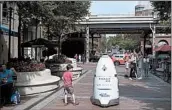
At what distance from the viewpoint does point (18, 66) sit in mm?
15430

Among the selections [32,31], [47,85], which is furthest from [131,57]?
[32,31]

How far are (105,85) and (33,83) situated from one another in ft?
11.1

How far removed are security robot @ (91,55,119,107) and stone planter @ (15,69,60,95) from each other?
9.86ft

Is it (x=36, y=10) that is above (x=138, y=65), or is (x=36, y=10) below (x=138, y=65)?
above

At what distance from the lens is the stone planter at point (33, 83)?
1440cm

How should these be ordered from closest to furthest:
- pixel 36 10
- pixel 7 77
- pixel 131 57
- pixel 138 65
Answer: pixel 7 77 < pixel 36 10 < pixel 131 57 < pixel 138 65

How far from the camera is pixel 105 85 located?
1240 cm

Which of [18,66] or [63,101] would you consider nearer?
[63,101]

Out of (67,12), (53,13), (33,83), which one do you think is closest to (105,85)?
(33,83)

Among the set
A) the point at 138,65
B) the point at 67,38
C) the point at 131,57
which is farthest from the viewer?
the point at 67,38

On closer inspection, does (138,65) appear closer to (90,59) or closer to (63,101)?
(63,101)

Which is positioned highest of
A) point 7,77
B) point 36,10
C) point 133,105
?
point 36,10

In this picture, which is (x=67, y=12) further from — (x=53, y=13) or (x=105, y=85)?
(x=105, y=85)

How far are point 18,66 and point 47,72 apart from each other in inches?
56.5
